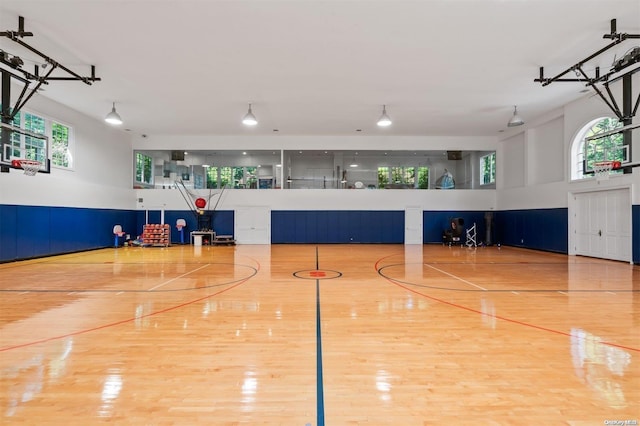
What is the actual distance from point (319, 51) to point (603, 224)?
11208mm

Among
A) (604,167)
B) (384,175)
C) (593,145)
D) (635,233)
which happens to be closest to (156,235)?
A: (384,175)

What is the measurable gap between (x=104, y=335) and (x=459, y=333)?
14.1 ft

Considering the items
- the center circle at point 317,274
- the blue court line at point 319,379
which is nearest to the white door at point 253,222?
the center circle at point 317,274

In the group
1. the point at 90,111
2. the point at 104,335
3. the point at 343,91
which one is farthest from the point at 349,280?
the point at 90,111

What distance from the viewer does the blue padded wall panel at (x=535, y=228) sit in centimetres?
1366

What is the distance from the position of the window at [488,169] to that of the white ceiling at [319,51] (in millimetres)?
5133

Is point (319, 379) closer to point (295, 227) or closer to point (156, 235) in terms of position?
point (295, 227)

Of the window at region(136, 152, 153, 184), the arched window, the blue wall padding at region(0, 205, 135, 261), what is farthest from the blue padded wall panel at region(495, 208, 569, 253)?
the blue wall padding at region(0, 205, 135, 261)

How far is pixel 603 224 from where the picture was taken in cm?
1179

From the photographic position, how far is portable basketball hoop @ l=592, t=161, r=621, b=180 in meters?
9.19

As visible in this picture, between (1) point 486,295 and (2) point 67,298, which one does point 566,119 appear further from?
(2) point 67,298

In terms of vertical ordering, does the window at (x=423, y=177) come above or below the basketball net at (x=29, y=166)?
above

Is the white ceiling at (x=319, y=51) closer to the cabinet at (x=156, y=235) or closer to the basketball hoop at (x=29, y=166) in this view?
the basketball hoop at (x=29, y=166)

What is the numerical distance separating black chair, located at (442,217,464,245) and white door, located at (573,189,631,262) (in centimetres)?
531
